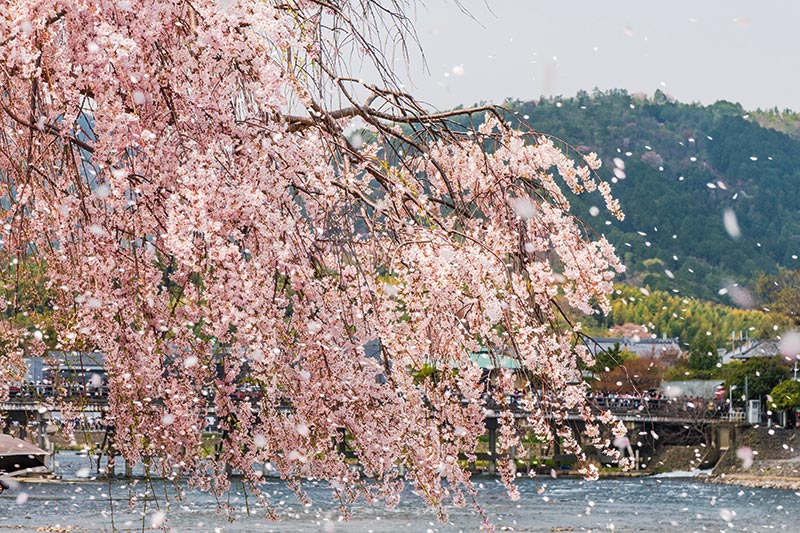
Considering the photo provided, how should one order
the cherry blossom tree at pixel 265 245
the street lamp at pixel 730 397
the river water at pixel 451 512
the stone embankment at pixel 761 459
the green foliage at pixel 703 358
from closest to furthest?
the cherry blossom tree at pixel 265 245 < the river water at pixel 451 512 < the stone embankment at pixel 761 459 < the street lamp at pixel 730 397 < the green foliage at pixel 703 358

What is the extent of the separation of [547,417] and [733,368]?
235 ft

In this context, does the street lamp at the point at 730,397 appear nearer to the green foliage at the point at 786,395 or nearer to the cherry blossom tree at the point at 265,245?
the green foliage at the point at 786,395

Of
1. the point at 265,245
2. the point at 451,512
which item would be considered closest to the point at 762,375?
the point at 451,512

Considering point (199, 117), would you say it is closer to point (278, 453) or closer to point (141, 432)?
point (141, 432)

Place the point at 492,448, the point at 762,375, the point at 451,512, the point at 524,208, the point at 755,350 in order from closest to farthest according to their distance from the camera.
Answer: the point at 524,208 < the point at 451,512 < the point at 492,448 < the point at 762,375 < the point at 755,350

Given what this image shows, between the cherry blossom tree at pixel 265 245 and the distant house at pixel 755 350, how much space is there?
66477 millimetres

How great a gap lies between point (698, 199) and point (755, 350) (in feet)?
157

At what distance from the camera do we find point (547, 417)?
476 centimetres

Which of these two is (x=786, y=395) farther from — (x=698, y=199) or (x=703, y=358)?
(x=698, y=199)

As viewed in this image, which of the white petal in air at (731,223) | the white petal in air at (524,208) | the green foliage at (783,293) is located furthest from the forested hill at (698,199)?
the white petal in air at (524,208)

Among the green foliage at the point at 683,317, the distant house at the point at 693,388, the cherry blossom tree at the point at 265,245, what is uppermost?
the green foliage at the point at 683,317

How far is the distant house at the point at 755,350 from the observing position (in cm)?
6925

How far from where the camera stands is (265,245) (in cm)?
297

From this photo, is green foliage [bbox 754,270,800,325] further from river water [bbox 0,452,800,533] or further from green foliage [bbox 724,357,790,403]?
river water [bbox 0,452,800,533]
